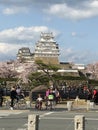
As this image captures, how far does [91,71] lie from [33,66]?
4961cm

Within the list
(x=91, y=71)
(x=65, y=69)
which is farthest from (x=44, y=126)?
(x=65, y=69)

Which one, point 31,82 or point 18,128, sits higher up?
point 31,82

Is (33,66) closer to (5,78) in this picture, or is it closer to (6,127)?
(5,78)

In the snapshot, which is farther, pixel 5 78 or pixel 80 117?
pixel 5 78

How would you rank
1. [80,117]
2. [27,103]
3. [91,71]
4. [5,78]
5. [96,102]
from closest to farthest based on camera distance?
[80,117], [27,103], [96,102], [5,78], [91,71]

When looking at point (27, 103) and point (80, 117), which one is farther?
point (27, 103)

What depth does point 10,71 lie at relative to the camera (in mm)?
114750

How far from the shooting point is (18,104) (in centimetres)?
4081

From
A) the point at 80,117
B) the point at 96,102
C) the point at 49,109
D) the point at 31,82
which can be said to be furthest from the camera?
the point at 31,82

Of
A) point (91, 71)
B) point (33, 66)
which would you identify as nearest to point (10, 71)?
point (33, 66)

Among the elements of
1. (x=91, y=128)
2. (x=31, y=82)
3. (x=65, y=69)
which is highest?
(x=65, y=69)

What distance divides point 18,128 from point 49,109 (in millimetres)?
15251

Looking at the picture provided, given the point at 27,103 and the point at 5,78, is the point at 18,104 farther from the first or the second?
the point at 5,78

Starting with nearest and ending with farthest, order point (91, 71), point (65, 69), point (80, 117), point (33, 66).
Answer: point (80, 117) → point (33, 66) → point (91, 71) → point (65, 69)
